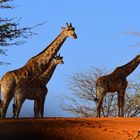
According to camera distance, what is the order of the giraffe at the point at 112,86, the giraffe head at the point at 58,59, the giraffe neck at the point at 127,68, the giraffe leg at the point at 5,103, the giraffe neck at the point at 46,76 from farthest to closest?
the giraffe neck at the point at 127,68, the giraffe at the point at 112,86, the giraffe head at the point at 58,59, the giraffe neck at the point at 46,76, the giraffe leg at the point at 5,103

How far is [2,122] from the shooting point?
14.2m

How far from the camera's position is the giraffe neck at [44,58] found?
1681 centimetres

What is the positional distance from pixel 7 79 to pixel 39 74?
3.05ft

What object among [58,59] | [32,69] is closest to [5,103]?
[32,69]

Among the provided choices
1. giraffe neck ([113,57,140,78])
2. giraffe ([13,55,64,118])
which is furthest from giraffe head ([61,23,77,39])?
giraffe neck ([113,57,140,78])

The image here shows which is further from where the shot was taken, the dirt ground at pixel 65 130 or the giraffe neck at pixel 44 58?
the giraffe neck at pixel 44 58

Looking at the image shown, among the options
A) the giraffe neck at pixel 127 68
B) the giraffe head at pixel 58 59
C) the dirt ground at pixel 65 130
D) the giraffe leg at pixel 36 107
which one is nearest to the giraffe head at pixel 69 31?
the giraffe head at pixel 58 59

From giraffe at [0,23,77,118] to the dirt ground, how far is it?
1.93 m

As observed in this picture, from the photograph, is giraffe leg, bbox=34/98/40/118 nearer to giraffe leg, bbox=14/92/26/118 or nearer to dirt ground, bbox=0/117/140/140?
giraffe leg, bbox=14/92/26/118

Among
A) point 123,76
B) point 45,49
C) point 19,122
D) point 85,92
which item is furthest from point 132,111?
point 19,122

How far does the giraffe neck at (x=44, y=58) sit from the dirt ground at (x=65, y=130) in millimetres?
2263

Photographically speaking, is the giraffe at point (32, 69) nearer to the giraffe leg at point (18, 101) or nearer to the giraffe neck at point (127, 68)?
the giraffe leg at point (18, 101)

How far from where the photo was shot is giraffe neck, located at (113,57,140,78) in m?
18.8

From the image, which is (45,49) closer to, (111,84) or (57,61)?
(57,61)
